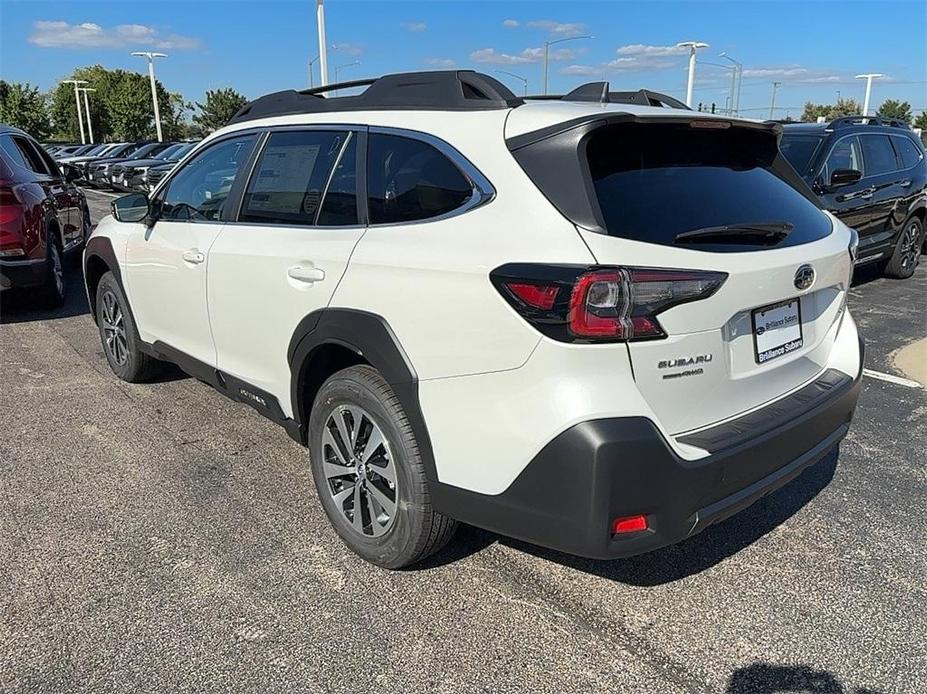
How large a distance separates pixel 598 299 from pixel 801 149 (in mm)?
6543

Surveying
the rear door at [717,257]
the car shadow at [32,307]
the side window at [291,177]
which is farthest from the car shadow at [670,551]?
the car shadow at [32,307]

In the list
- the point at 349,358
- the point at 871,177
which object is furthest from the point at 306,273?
the point at 871,177

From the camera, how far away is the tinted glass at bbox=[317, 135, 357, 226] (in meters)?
2.93

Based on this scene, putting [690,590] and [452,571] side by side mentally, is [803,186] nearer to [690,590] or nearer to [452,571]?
[690,590]

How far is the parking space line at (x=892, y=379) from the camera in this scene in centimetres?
510

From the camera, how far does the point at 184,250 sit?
391 centimetres

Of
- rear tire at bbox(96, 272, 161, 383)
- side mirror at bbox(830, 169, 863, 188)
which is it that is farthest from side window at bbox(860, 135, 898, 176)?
rear tire at bbox(96, 272, 161, 383)

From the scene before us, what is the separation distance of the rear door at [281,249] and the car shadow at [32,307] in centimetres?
465

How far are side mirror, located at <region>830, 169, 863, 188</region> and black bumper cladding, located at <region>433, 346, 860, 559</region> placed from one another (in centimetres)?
537

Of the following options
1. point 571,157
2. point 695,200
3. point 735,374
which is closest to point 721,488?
point 735,374

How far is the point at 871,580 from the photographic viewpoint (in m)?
2.83

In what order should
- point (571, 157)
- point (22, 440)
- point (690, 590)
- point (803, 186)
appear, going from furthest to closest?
point (22, 440) < point (803, 186) < point (690, 590) < point (571, 157)

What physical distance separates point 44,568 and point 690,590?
258cm

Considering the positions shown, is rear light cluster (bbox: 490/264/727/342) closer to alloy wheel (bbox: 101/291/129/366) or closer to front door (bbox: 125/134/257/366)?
front door (bbox: 125/134/257/366)
